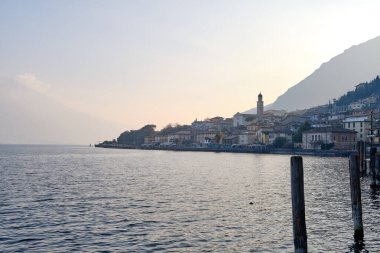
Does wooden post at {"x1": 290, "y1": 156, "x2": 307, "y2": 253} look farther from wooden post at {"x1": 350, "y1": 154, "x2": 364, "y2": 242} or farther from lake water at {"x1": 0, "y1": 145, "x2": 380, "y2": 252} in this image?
wooden post at {"x1": 350, "y1": 154, "x2": 364, "y2": 242}

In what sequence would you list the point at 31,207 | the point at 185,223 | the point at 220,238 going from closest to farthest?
the point at 220,238
the point at 185,223
the point at 31,207

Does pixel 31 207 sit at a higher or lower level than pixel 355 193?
lower

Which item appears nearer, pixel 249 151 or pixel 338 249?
pixel 338 249

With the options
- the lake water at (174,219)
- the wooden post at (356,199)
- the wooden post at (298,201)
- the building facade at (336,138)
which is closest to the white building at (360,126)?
the building facade at (336,138)

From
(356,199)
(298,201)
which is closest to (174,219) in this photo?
(356,199)

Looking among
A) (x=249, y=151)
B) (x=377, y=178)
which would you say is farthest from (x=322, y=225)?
(x=249, y=151)

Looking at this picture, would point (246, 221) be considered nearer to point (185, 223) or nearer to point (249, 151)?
point (185, 223)

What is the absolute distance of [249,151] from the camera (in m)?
168

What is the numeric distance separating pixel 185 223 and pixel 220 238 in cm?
427

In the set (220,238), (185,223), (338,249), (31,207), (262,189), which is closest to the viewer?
(338,249)

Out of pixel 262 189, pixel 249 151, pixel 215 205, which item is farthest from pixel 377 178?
pixel 249 151

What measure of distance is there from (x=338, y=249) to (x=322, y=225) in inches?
207

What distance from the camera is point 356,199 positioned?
67.6ft

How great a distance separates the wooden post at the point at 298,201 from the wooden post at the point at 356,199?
6.32m
